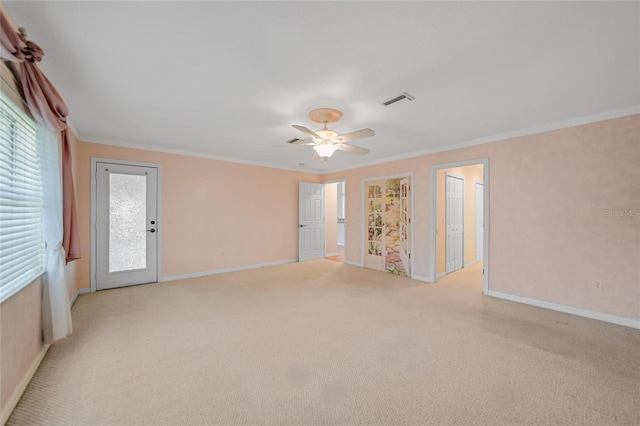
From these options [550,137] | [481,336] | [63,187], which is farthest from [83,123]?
[550,137]

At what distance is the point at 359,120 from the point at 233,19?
1927 mm

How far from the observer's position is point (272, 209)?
617 centimetres

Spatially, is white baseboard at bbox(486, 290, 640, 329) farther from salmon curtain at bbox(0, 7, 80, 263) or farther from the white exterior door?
salmon curtain at bbox(0, 7, 80, 263)

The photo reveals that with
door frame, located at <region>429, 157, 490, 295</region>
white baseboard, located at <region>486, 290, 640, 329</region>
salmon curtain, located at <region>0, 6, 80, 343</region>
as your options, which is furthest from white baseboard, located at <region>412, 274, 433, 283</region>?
salmon curtain, located at <region>0, 6, 80, 343</region>

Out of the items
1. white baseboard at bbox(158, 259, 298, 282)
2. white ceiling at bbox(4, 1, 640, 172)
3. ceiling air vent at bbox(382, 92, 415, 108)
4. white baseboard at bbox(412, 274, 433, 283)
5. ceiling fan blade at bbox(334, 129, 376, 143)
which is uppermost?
white ceiling at bbox(4, 1, 640, 172)

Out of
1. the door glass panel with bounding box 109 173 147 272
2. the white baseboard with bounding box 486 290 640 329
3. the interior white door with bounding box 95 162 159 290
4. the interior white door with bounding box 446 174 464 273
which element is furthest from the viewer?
the interior white door with bounding box 446 174 464 273

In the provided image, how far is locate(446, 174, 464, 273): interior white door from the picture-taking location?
522cm

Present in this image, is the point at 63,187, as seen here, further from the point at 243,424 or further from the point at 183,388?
the point at 243,424

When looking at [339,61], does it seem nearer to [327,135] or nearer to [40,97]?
[327,135]

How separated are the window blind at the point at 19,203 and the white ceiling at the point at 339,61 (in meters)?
0.62

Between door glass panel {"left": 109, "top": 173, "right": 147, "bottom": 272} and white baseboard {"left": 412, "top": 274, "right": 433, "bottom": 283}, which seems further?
white baseboard {"left": 412, "top": 274, "right": 433, "bottom": 283}

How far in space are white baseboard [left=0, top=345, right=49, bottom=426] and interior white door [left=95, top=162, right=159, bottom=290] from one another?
7.41 feet

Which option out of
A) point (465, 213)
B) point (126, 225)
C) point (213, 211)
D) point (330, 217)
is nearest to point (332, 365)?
point (213, 211)

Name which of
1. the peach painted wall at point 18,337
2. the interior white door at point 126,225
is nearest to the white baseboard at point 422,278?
the interior white door at point 126,225
